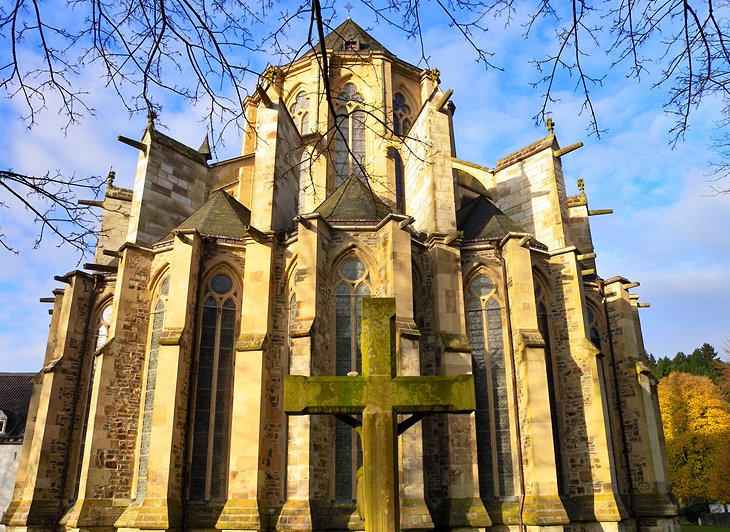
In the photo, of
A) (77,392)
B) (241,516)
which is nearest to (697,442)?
(241,516)

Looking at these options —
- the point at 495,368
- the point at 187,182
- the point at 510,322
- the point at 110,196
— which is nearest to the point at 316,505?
the point at 495,368

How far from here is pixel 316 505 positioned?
13180 millimetres

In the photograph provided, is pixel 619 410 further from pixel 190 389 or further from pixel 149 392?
pixel 149 392

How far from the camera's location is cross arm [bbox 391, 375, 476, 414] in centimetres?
539

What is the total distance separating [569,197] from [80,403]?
18.8 meters

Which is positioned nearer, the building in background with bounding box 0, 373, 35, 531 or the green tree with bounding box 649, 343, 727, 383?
the building in background with bounding box 0, 373, 35, 531

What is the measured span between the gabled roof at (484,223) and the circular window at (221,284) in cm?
695

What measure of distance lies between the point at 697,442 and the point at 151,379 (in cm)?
3611

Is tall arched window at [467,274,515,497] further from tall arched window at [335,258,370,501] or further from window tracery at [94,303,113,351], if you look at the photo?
window tracery at [94,303,113,351]

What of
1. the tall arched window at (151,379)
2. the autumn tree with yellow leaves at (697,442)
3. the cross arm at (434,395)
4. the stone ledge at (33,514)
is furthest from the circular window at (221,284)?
the autumn tree with yellow leaves at (697,442)

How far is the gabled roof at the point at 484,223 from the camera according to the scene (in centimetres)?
1772

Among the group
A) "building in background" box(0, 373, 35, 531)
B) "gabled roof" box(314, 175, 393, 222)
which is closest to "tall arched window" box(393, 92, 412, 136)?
"gabled roof" box(314, 175, 393, 222)

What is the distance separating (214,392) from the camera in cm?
1564

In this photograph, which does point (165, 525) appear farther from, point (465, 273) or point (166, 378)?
point (465, 273)
